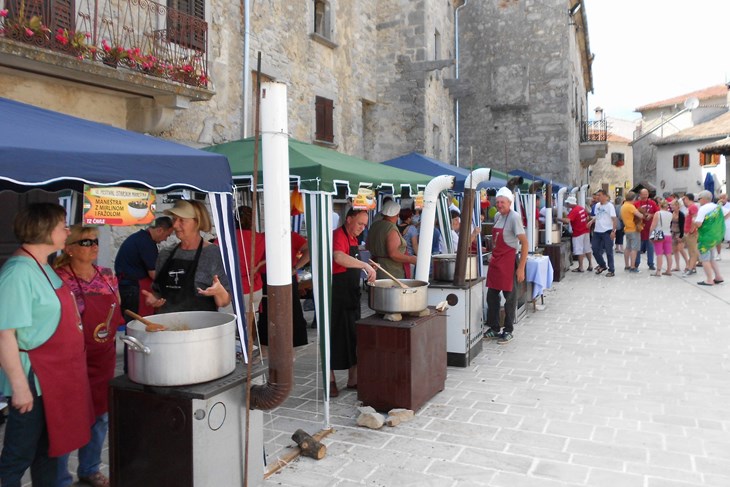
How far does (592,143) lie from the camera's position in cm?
2686

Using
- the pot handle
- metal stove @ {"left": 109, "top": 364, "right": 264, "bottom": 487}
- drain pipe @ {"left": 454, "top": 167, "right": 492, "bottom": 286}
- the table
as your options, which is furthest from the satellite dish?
the pot handle

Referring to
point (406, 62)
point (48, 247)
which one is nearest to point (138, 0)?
point (48, 247)

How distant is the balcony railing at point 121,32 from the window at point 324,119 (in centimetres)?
385

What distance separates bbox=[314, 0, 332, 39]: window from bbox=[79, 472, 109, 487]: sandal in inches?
440

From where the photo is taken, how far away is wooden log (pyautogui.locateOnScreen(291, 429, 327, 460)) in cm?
399

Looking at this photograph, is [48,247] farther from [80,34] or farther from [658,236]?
[658,236]

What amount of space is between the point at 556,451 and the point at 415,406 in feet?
3.93

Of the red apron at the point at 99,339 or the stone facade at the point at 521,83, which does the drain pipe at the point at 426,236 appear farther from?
the stone facade at the point at 521,83

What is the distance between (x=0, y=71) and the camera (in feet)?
20.1

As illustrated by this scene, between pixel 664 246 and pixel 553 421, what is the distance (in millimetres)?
10135

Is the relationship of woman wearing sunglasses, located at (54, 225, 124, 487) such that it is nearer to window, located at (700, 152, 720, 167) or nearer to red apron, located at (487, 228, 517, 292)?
red apron, located at (487, 228, 517, 292)

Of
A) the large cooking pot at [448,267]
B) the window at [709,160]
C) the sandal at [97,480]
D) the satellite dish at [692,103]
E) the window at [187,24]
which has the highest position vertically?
the satellite dish at [692,103]

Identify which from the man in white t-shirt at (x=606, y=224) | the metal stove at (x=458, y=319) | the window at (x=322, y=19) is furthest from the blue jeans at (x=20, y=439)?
the man in white t-shirt at (x=606, y=224)

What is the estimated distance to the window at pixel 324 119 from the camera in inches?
489
